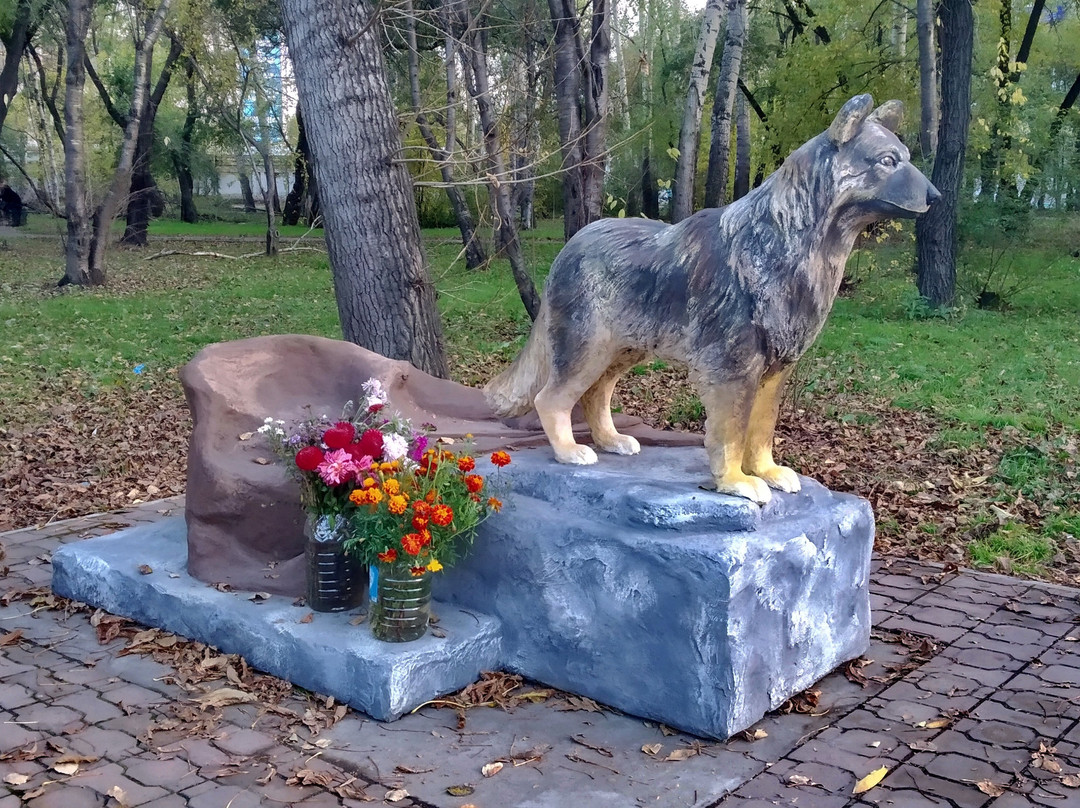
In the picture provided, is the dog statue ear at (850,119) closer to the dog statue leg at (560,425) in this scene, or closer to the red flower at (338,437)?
the dog statue leg at (560,425)

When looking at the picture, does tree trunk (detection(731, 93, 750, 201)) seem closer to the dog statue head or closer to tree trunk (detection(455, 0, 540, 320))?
tree trunk (detection(455, 0, 540, 320))

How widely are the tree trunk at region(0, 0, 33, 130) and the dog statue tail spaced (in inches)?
728

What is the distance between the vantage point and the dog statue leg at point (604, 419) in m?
4.91

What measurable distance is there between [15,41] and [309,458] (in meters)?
20.2

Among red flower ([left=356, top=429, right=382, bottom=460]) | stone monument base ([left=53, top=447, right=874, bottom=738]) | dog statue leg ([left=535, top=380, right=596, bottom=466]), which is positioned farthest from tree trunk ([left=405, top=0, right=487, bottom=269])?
stone monument base ([left=53, top=447, right=874, bottom=738])

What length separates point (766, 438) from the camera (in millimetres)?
4465

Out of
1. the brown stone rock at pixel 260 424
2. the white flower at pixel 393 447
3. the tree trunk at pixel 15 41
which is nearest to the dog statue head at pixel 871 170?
the brown stone rock at pixel 260 424

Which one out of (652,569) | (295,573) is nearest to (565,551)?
(652,569)

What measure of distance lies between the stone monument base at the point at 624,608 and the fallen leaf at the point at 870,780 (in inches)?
20.1

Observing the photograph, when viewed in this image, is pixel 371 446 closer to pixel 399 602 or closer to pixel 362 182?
pixel 399 602

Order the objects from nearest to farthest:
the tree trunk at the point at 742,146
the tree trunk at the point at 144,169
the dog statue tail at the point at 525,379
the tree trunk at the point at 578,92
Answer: the dog statue tail at the point at 525,379 → the tree trunk at the point at 578,92 → the tree trunk at the point at 742,146 → the tree trunk at the point at 144,169

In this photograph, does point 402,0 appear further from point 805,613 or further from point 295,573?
point 805,613

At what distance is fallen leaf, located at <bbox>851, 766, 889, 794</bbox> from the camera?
3.54m

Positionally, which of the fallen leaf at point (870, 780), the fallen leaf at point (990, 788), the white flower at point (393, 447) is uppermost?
the white flower at point (393, 447)
